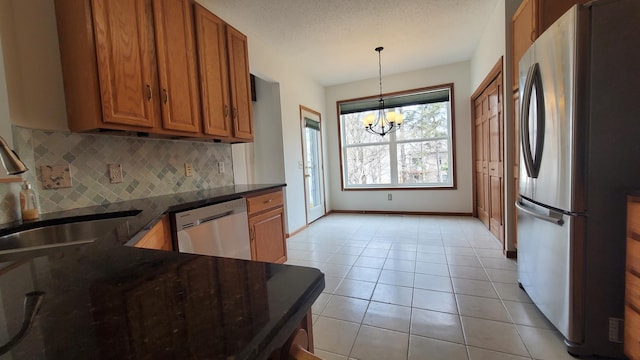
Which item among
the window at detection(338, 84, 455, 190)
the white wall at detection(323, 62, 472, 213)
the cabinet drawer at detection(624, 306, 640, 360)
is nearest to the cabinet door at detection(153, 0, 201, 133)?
the cabinet drawer at detection(624, 306, 640, 360)

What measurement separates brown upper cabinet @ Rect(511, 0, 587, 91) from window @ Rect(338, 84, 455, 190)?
6.76 feet

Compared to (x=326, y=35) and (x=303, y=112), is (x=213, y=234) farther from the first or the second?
(x=303, y=112)

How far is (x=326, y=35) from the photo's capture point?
10.7ft

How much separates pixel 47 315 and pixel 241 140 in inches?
93.3

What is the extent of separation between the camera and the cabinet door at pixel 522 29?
6.91 ft

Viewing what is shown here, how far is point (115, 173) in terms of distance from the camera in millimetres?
1860

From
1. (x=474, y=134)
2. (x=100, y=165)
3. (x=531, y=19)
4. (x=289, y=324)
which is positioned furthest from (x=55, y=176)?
(x=474, y=134)

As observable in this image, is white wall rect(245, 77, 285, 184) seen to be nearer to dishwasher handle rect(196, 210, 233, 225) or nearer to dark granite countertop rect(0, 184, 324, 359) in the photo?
dishwasher handle rect(196, 210, 233, 225)

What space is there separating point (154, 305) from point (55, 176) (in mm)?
1703

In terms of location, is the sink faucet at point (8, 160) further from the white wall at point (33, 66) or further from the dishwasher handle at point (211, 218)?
the dishwasher handle at point (211, 218)

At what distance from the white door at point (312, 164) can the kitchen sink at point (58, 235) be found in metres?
3.13

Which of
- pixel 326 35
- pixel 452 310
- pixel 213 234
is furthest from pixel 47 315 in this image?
pixel 326 35

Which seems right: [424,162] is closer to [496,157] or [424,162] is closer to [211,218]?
[496,157]

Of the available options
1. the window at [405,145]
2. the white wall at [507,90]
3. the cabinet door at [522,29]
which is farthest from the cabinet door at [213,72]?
the window at [405,145]
